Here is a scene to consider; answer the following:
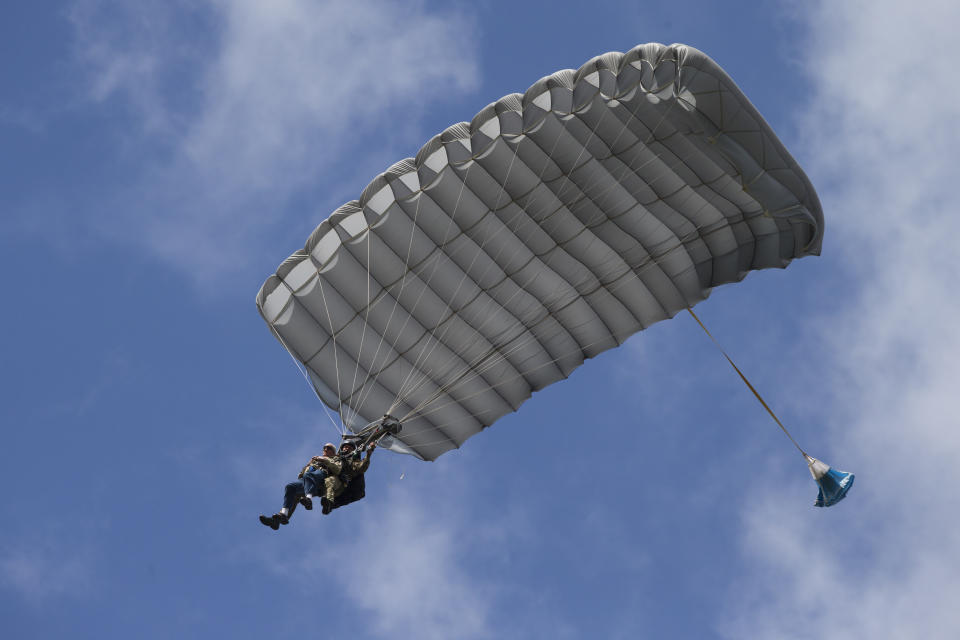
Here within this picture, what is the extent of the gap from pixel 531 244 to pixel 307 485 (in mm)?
4734

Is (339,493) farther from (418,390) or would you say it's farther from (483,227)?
(483,227)

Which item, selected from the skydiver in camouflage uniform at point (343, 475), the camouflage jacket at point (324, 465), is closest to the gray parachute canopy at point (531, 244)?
the skydiver in camouflage uniform at point (343, 475)

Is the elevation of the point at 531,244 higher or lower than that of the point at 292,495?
higher

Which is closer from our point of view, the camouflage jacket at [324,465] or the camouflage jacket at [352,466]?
the camouflage jacket at [324,465]

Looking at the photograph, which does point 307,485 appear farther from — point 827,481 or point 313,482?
point 827,481

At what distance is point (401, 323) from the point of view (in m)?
17.5

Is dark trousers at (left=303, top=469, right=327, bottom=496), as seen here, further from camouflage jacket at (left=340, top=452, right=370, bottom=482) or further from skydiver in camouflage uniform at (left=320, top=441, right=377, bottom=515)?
camouflage jacket at (left=340, top=452, right=370, bottom=482)

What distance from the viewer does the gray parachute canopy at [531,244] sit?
50.6 ft

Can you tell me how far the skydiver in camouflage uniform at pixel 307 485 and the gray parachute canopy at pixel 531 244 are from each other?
193 cm

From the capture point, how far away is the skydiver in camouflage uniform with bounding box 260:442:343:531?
14977 mm

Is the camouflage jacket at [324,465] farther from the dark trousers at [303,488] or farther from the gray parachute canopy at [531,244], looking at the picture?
the gray parachute canopy at [531,244]

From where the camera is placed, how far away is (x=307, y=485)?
15320 millimetres

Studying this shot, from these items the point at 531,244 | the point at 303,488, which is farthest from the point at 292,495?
the point at 531,244

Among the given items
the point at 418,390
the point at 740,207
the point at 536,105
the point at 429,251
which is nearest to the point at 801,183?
the point at 740,207
